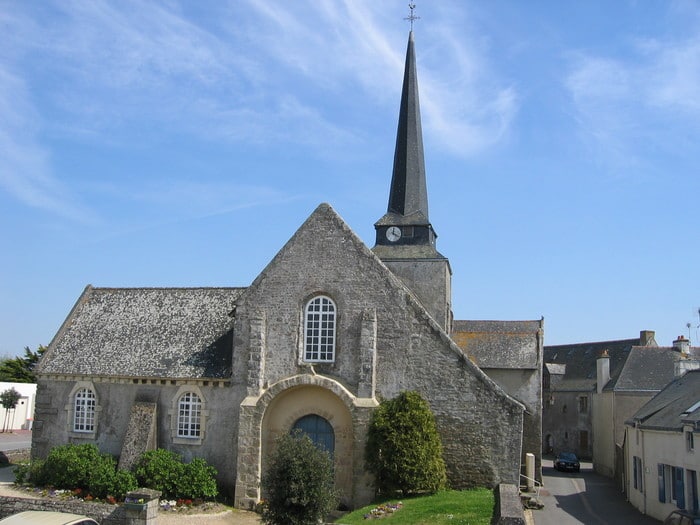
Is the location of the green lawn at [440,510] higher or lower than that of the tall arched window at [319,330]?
lower

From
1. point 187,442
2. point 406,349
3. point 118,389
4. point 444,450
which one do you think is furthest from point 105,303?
point 444,450

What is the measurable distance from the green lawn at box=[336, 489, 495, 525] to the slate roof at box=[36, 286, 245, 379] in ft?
24.1

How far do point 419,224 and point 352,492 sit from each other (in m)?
15.3

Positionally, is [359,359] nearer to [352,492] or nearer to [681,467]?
[352,492]

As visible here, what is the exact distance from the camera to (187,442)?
23.9 m

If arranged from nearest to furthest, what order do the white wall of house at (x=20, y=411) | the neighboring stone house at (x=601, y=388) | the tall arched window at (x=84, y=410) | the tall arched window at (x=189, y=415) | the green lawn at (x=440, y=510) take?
the green lawn at (x=440, y=510) → the tall arched window at (x=189, y=415) → the tall arched window at (x=84, y=410) → the neighboring stone house at (x=601, y=388) → the white wall of house at (x=20, y=411)

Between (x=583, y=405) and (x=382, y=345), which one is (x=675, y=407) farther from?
(x=583, y=405)

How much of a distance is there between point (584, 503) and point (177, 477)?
52.4 feet

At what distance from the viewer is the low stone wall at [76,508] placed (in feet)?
52.3

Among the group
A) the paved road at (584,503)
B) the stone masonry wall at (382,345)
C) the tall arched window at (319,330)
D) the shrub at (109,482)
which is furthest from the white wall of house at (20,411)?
the paved road at (584,503)

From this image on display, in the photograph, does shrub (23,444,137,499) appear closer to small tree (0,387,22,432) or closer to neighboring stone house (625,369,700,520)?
neighboring stone house (625,369,700,520)

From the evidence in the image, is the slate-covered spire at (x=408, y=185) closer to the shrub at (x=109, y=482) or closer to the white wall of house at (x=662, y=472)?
the white wall of house at (x=662, y=472)

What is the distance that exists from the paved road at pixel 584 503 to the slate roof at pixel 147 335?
40.3ft

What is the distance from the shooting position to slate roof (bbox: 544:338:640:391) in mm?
55594
